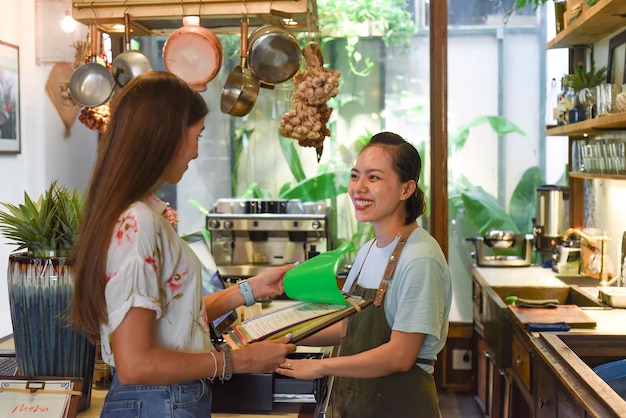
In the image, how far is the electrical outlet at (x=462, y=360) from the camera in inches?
204

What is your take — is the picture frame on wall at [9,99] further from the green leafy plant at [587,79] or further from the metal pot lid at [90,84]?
the green leafy plant at [587,79]

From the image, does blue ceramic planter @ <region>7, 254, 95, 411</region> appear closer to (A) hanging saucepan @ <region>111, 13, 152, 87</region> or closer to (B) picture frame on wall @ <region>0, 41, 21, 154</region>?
(A) hanging saucepan @ <region>111, 13, 152, 87</region>

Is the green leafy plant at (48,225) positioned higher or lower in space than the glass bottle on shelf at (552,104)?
lower

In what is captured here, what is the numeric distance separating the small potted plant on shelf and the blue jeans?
2708mm

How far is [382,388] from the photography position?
2125 millimetres

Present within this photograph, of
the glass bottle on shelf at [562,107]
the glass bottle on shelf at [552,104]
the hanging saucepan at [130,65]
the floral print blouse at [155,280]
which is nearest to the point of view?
the floral print blouse at [155,280]

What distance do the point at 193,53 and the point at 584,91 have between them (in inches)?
72.8

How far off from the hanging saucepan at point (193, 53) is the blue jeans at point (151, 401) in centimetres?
209

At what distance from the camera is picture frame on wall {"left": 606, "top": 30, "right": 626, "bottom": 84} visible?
3.87 metres

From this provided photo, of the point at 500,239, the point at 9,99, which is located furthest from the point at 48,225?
the point at 500,239

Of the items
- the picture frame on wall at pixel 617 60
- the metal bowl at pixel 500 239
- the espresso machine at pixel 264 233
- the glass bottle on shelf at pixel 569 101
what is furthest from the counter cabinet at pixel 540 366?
the picture frame on wall at pixel 617 60

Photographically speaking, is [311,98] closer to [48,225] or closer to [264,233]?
[264,233]

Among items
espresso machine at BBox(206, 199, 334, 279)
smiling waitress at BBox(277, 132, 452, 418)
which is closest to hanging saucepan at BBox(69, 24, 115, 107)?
espresso machine at BBox(206, 199, 334, 279)

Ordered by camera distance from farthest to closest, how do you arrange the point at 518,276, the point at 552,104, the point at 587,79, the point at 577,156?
the point at 552,104 < the point at 518,276 < the point at 577,156 < the point at 587,79
